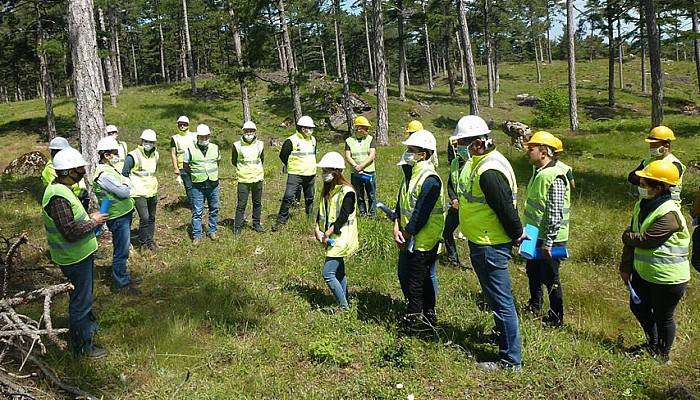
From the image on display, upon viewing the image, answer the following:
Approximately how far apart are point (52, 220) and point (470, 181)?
3.90 meters

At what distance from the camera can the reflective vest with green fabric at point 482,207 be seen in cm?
410

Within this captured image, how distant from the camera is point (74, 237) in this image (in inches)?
175

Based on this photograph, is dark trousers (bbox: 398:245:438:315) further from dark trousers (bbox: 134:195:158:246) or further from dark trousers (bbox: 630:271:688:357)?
dark trousers (bbox: 134:195:158:246)

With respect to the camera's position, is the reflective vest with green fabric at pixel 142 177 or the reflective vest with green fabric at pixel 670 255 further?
the reflective vest with green fabric at pixel 142 177

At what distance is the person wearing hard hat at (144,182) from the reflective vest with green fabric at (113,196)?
44.9 inches

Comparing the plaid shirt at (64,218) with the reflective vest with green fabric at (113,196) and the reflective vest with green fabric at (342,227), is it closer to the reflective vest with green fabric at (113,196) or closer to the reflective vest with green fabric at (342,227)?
the reflective vest with green fabric at (113,196)

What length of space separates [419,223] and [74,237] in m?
3.28

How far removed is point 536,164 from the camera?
196 inches

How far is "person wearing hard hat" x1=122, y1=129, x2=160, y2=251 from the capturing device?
24.7ft

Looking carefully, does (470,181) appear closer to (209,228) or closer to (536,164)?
(536,164)

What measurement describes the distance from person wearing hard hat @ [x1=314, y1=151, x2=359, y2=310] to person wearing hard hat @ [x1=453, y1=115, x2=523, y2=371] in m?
1.49

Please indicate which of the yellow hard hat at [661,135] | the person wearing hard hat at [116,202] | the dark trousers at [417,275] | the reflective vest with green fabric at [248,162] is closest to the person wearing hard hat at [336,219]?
the dark trousers at [417,275]

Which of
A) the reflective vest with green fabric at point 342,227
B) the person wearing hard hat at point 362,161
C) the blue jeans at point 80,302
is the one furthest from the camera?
the person wearing hard hat at point 362,161

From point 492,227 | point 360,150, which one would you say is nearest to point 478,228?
point 492,227
